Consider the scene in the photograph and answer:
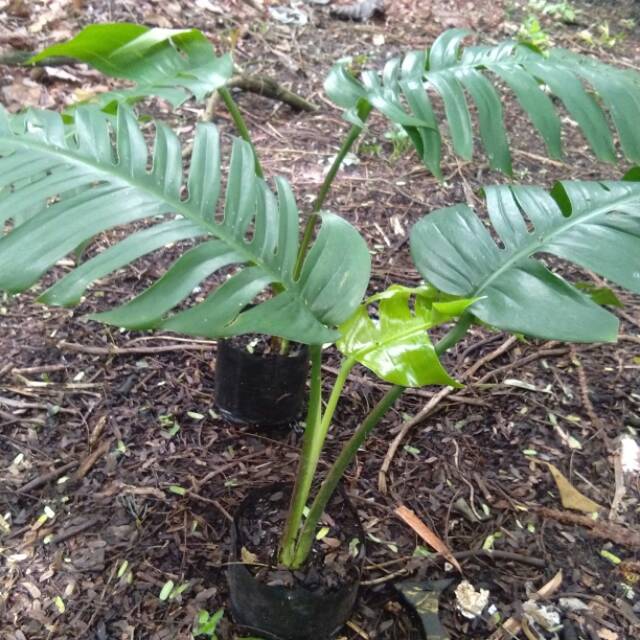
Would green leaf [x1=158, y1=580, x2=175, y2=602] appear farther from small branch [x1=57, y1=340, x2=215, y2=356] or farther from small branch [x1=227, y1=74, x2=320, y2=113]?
small branch [x1=227, y1=74, x2=320, y2=113]

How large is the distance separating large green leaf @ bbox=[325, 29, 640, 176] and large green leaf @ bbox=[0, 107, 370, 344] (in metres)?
0.34

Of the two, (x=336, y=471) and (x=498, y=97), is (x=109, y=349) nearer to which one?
(x=336, y=471)

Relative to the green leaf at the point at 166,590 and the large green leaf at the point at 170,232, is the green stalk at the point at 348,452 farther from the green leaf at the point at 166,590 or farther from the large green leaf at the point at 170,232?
the green leaf at the point at 166,590

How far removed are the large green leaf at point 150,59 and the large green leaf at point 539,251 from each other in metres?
0.51

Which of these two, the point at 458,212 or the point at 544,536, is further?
the point at 544,536

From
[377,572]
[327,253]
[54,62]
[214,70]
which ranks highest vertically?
[214,70]

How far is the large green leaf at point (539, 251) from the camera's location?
79 centimetres

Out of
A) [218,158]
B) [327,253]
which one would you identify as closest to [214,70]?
[218,158]

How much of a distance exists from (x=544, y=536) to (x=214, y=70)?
3.78 ft

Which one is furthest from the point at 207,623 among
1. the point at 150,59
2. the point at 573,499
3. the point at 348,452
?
the point at 150,59

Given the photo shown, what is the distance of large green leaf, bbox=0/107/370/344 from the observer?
787mm

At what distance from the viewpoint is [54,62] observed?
257cm

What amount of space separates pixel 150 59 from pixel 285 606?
102 cm

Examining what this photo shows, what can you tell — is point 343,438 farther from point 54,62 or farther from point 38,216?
point 54,62
